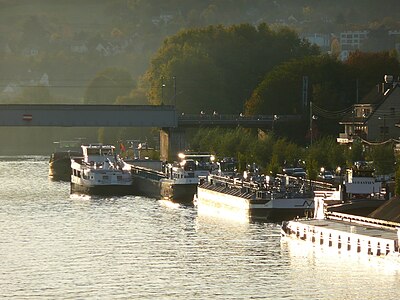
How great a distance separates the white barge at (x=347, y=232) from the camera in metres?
69.4

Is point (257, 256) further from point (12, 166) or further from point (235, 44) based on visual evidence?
point (235, 44)

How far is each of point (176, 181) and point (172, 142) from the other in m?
32.3

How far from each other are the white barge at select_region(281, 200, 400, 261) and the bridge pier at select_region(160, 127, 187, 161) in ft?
189

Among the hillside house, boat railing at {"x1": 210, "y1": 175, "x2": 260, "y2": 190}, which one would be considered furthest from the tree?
boat railing at {"x1": 210, "y1": 175, "x2": 260, "y2": 190}

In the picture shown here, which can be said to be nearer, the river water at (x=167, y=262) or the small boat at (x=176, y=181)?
the river water at (x=167, y=262)

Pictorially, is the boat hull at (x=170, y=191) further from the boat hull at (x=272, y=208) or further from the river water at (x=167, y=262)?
the boat hull at (x=272, y=208)

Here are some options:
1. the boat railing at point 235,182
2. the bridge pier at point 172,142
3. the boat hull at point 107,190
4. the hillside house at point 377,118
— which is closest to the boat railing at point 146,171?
the boat hull at point 107,190

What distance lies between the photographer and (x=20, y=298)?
61.1m

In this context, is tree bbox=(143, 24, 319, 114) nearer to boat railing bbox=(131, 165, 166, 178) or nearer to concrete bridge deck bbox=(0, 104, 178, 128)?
concrete bridge deck bbox=(0, 104, 178, 128)

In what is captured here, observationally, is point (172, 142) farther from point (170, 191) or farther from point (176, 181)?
point (170, 191)

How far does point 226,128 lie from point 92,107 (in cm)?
1372

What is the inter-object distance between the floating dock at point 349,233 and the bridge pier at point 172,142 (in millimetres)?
58580

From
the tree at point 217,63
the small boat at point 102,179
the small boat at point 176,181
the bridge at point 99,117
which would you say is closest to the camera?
the small boat at point 176,181

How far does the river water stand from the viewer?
6275cm
